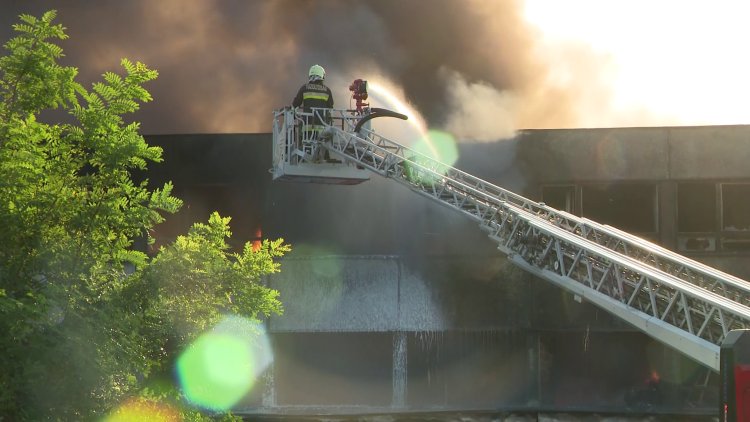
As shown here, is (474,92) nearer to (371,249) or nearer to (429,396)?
(371,249)

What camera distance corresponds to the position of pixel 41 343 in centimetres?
507

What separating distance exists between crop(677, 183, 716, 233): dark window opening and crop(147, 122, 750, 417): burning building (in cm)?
2

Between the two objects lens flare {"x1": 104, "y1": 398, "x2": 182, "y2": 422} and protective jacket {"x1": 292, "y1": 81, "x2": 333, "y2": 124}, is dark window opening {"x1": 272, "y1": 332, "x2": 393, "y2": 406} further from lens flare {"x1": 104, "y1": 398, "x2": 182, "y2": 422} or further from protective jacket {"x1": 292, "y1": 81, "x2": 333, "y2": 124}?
lens flare {"x1": 104, "y1": 398, "x2": 182, "y2": 422}

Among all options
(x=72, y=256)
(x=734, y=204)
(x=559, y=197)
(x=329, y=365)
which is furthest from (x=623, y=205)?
(x=72, y=256)

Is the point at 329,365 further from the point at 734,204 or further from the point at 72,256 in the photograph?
the point at 72,256

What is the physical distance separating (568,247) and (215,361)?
5.03 m

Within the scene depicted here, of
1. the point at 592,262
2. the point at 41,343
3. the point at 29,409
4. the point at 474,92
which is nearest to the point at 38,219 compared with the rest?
the point at 41,343

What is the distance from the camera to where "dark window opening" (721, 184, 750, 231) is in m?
14.5

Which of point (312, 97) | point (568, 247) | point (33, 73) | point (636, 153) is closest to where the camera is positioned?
point (33, 73)

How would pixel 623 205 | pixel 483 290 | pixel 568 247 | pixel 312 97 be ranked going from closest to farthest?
pixel 568 247 → pixel 312 97 → pixel 483 290 → pixel 623 205

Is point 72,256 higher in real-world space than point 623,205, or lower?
lower

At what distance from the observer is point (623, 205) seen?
14.7m

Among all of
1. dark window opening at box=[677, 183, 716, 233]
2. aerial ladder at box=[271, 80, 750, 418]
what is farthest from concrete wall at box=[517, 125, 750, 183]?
aerial ladder at box=[271, 80, 750, 418]

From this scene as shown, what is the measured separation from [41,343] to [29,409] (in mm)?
443
